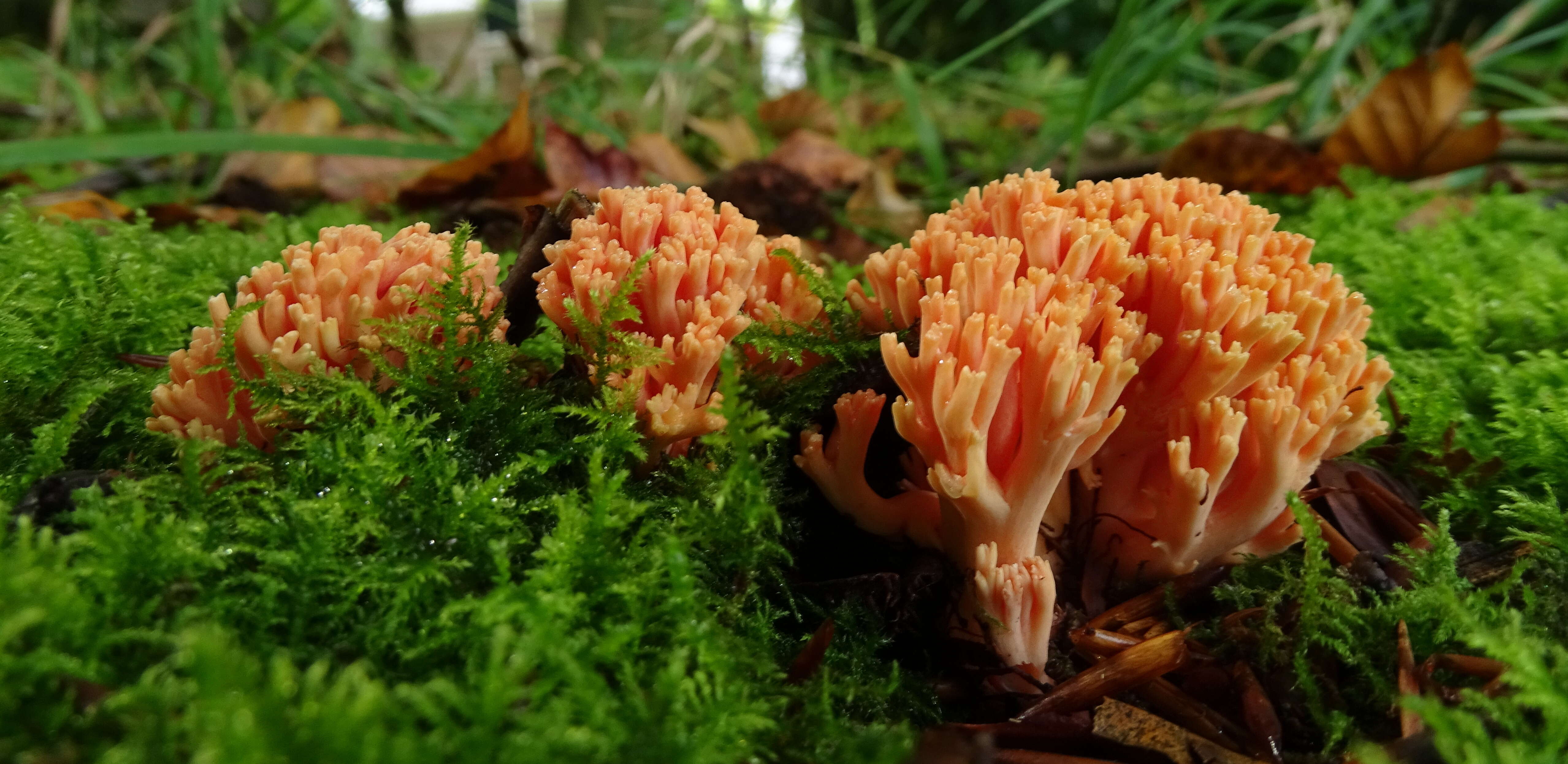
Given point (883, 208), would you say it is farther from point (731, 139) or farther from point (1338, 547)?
point (1338, 547)

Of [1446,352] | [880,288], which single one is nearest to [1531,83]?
[1446,352]

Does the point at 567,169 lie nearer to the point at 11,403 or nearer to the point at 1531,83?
the point at 11,403

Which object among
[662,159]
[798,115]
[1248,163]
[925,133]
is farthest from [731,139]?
[1248,163]

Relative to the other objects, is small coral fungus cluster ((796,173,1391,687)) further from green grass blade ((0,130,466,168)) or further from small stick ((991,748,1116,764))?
green grass blade ((0,130,466,168))

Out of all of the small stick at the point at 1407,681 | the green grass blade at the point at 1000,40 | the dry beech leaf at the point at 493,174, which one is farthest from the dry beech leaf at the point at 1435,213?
the dry beech leaf at the point at 493,174

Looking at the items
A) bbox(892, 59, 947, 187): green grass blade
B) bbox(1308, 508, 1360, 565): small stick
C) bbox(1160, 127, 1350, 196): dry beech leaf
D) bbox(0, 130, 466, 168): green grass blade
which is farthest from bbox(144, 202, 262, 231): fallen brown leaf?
bbox(1160, 127, 1350, 196): dry beech leaf

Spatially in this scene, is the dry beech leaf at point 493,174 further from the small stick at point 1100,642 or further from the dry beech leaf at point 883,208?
the small stick at point 1100,642
